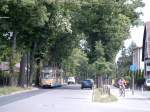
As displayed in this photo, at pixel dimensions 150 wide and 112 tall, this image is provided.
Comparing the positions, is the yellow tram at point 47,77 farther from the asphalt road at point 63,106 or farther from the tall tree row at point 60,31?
the asphalt road at point 63,106

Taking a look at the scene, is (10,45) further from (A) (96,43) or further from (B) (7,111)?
(B) (7,111)

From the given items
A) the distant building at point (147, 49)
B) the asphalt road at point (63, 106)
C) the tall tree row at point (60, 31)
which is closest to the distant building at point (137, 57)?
the distant building at point (147, 49)

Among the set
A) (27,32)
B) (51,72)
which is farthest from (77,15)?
(27,32)

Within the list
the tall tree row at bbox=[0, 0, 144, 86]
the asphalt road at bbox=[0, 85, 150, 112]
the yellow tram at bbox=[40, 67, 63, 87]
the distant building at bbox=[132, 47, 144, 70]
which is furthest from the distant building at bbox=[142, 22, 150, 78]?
the asphalt road at bbox=[0, 85, 150, 112]

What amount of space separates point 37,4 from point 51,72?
84.3 ft

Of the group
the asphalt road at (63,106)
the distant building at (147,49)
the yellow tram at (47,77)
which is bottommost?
the asphalt road at (63,106)

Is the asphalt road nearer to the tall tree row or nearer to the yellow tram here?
the tall tree row

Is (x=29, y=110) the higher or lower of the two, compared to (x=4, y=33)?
lower

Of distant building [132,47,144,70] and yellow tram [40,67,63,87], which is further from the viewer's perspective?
distant building [132,47,144,70]

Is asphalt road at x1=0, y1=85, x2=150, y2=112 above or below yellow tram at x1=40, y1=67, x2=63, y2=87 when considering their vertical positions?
below

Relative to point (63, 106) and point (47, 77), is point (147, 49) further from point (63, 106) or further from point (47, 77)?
point (63, 106)

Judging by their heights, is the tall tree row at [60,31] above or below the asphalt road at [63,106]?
above

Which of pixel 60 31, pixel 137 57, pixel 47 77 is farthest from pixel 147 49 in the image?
pixel 137 57

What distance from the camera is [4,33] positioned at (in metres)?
64.7
